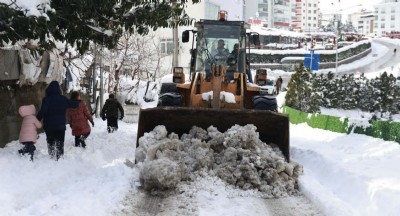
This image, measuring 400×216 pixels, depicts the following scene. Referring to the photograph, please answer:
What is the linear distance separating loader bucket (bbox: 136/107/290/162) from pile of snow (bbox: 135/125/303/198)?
0.28 meters

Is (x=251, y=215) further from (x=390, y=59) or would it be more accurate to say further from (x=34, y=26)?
(x=390, y=59)

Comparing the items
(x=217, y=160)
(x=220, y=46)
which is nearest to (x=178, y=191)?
(x=217, y=160)

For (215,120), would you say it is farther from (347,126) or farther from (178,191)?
(347,126)

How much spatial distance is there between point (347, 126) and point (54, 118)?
33.8ft

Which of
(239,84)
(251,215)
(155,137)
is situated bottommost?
(251,215)

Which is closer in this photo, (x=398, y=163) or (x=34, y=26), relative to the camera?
(x=34, y=26)

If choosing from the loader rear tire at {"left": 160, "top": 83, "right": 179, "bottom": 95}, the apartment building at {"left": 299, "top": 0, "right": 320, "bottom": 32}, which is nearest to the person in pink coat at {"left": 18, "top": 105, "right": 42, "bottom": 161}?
the loader rear tire at {"left": 160, "top": 83, "right": 179, "bottom": 95}

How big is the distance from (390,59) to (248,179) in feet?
230

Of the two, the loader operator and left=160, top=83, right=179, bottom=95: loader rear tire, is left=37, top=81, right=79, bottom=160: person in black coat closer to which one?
left=160, top=83, right=179, bottom=95: loader rear tire

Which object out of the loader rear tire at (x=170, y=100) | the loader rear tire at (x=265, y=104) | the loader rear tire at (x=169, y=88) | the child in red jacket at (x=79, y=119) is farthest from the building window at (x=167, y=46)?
the loader rear tire at (x=265, y=104)

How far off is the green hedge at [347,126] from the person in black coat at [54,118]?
872cm

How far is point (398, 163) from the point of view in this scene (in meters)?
10.6

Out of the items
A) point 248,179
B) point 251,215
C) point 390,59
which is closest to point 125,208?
point 251,215

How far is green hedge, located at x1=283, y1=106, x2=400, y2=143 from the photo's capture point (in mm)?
14320
